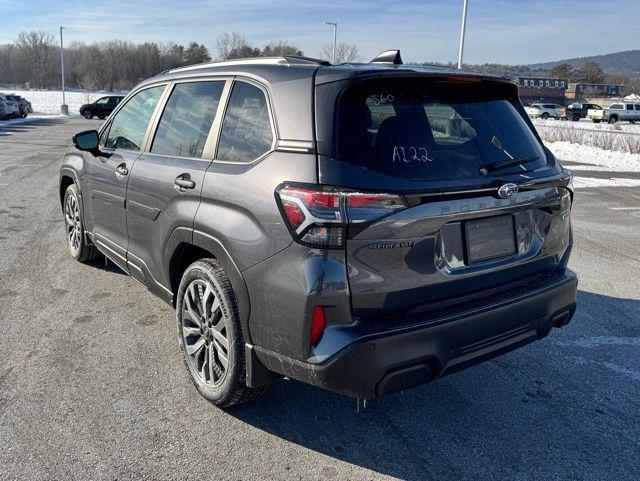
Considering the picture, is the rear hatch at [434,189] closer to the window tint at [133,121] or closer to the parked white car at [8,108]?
the window tint at [133,121]

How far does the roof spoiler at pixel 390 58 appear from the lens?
3256 mm

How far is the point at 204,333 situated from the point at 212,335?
0.12m

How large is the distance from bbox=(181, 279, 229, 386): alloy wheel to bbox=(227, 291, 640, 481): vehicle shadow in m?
0.28

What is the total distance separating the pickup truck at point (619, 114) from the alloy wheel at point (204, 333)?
5605 centimetres

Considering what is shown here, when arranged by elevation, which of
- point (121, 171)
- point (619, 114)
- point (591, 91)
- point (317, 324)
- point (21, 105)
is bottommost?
point (317, 324)

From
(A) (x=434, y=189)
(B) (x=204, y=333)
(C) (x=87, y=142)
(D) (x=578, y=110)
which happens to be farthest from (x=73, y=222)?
(D) (x=578, y=110)

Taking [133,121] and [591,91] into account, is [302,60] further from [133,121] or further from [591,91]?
[591,91]

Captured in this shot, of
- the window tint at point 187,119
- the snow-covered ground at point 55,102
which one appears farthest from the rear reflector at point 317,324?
the snow-covered ground at point 55,102

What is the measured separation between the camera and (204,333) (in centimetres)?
327

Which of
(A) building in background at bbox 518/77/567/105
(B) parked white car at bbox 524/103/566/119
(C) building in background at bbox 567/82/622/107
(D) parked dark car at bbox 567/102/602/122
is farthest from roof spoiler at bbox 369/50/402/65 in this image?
(C) building in background at bbox 567/82/622/107

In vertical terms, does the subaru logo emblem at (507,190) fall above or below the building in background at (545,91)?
below

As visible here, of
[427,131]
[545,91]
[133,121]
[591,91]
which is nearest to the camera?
[427,131]

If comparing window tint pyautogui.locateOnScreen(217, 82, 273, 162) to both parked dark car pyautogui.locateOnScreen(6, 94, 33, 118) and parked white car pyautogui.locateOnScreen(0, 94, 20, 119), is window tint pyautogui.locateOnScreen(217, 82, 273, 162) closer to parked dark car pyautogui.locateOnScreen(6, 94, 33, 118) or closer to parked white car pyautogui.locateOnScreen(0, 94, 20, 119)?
parked white car pyautogui.locateOnScreen(0, 94, 20, 119)

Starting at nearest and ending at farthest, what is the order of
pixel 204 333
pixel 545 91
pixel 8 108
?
pixel 204 333 < pixel 8 108 < pixel 545 91
